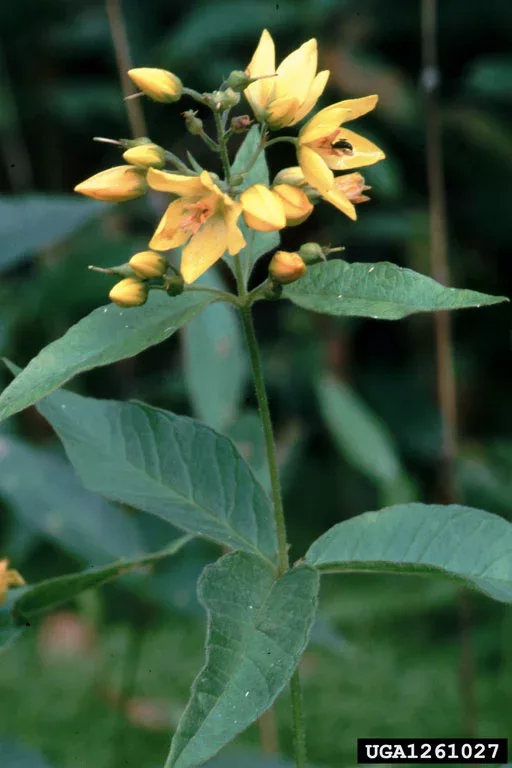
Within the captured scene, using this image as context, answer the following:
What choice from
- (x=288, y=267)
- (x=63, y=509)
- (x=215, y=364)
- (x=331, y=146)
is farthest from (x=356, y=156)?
(x=63, y=509)

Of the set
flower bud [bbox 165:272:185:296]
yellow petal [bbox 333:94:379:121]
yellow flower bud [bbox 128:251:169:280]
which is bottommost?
flower bud [bbox 165:272:185:296]

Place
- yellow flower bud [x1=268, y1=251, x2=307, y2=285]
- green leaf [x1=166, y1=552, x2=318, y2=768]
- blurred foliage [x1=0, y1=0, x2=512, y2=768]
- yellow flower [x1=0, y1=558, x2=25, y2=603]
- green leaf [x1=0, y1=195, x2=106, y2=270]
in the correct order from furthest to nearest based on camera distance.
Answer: green leaf [x1=0, y1=195, x2=106, y2=270] < blurred foliage [x1=0, y1=0, x2=512, y2=768] < yellow flower [x1=0, y1=558, x2=25, y2=603] < yellow flower bud [x1=268, y1=251, x2=307, y2=285] < green leaf [x1=166, y1=552, x2=318, y2=768]

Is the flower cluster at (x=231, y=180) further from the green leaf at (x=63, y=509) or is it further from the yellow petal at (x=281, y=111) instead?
the green leaf at (x=63, y=509)

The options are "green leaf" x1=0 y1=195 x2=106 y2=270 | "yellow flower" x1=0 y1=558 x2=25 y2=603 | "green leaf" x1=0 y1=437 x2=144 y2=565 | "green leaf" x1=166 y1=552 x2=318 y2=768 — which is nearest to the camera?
"green leaf" x1=166 y1=552 x2=318 y2=768

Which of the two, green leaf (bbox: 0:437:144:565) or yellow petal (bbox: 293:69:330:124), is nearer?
yellow petal (bbox: 293:69:330:124)

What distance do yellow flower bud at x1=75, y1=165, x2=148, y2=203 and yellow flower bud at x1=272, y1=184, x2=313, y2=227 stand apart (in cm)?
10

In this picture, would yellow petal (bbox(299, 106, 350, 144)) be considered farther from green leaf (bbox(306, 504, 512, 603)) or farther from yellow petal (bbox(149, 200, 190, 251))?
green leaf (bbox(306, 504, 512, 603))

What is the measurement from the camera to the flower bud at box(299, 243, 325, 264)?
2.12ft

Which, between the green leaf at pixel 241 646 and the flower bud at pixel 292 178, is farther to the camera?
the flower bud at pixel 292 178

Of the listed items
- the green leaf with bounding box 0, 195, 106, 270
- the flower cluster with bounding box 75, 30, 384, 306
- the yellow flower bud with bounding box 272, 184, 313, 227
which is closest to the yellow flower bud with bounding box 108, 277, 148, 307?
the flower cluster with bounding box 75, 30, 384, 306

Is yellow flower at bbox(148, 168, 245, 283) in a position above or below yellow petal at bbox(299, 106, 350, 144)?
below

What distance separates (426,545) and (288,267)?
21 cm

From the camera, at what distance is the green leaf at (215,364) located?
116cm

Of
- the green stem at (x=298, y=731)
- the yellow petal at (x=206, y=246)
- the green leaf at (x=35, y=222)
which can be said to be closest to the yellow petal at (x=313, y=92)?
the yellow petal at (x=206, y=246)
